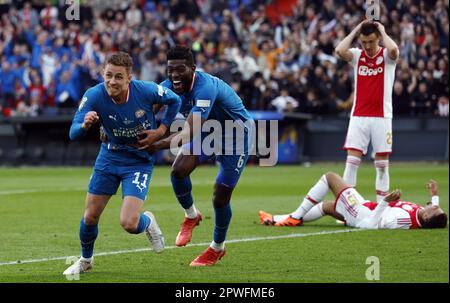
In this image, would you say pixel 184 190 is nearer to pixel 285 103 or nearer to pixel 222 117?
pixel 222 117

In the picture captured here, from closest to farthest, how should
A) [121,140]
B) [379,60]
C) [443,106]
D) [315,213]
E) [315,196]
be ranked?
[121,140] < [315,196] < [315,213] < [379,60] < [443,106]

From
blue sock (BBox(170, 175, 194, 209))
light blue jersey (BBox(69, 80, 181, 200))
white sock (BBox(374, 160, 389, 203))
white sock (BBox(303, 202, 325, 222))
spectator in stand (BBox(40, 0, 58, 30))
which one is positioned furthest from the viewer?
spectator in stand (BBox(40, 0, 58, 30))

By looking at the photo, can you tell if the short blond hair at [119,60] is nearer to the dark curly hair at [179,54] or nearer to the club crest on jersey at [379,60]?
the dark curly hair at [179,54]

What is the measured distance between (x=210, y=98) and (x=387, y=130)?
494 cm

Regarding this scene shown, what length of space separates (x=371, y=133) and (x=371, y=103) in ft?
1.39

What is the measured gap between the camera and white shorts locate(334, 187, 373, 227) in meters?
12.4

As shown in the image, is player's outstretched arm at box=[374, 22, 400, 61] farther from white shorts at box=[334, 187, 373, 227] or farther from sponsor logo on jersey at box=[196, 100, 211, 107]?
sponsor logo on jersey at box=[196, 100, 211, 107]

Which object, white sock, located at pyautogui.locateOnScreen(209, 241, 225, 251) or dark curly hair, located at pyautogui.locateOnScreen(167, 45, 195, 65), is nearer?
dark curly hair, located at pyautogui.locateOnScreen(167, 45, 195, 65)

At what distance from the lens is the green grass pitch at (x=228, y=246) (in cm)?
882

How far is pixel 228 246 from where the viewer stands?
11.1 m

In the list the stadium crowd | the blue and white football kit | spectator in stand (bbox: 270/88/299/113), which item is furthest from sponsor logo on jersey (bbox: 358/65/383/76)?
spectator in stand (bbox: 270/88/299/113)

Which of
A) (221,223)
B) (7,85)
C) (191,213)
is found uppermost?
(221,223)

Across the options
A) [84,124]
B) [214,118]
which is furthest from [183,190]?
[84,124]

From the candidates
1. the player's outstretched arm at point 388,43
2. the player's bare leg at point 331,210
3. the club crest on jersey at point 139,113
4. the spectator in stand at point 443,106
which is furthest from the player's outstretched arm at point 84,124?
the spectator in stand at point 443,106
